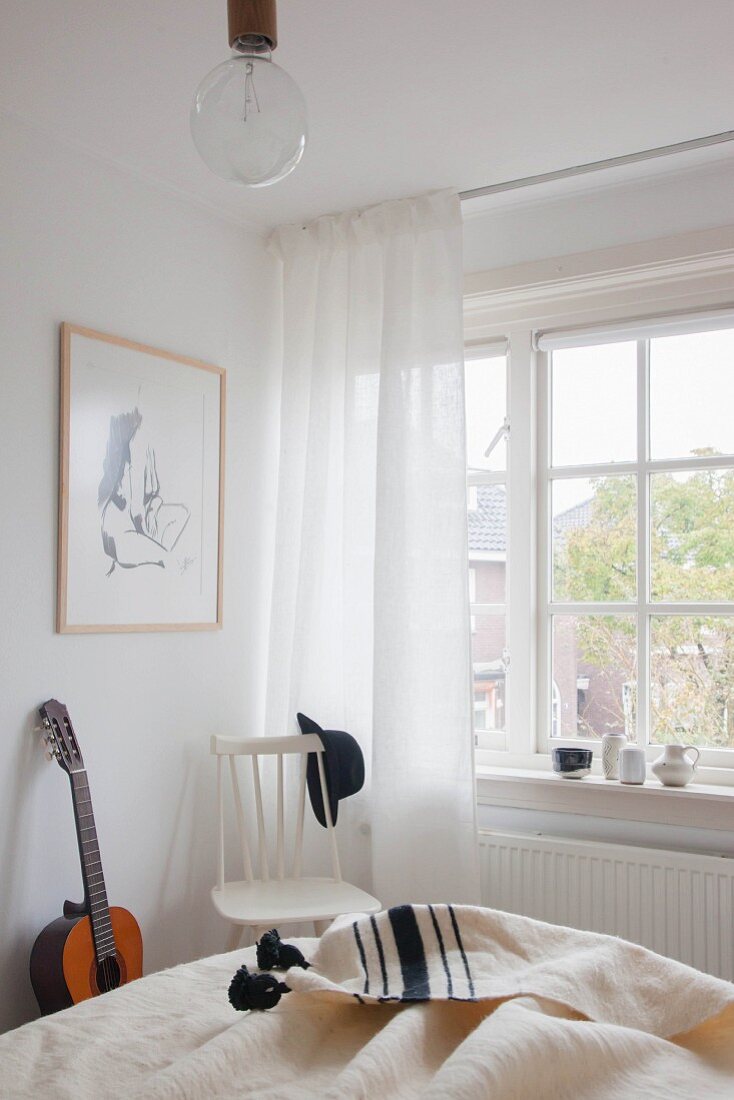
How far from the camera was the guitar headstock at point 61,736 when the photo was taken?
8.25 ft

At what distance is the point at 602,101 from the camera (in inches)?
97.5

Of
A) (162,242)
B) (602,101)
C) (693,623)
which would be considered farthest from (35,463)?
(693,623)

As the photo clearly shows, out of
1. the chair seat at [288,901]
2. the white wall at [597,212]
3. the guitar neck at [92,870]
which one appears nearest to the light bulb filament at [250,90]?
the guitar neck at [92,870]

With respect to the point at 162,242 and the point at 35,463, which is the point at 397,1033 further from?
the point at 162,242

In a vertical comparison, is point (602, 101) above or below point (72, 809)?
above

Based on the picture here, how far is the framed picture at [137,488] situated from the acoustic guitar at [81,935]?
0.33 m

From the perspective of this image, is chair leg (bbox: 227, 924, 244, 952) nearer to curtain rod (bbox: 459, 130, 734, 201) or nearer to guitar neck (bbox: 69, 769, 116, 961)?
guitar neck (bbox: 69, 769, 116, 961)

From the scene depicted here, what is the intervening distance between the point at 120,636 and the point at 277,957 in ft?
4.73

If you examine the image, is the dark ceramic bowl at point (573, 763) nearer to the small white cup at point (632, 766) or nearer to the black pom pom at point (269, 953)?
the small white cup at point (632, 766)

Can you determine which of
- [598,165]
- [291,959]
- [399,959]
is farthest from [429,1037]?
[598,165]

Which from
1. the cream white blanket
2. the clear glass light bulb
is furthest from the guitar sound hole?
the clear glass light bulb

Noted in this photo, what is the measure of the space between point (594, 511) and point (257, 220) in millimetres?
1482

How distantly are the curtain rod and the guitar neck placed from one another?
206 cm

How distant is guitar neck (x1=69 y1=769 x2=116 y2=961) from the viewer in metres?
2.47
